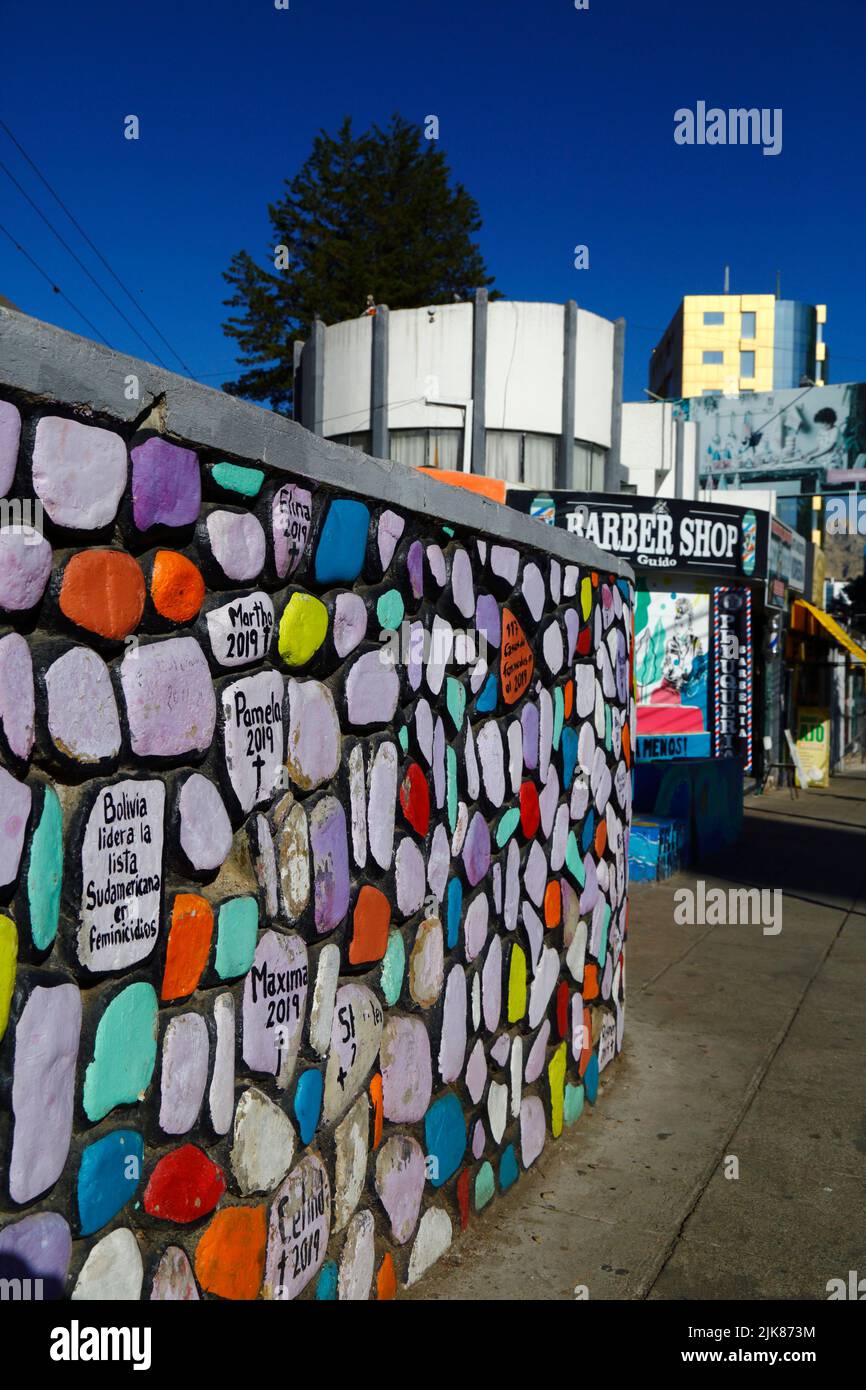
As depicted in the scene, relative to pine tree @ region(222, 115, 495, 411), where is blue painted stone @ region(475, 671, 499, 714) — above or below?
below

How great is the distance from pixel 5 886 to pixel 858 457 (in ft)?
126

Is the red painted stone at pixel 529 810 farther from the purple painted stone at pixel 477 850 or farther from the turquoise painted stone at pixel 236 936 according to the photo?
the turquoise painted stone at pixel 236 936

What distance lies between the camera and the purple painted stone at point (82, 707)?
74.7 inches

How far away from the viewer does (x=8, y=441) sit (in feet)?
5.90

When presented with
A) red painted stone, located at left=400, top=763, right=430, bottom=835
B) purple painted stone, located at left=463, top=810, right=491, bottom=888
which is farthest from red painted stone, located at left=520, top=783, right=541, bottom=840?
red painted stone, located at left=400, top=763, right=430, bottom=835

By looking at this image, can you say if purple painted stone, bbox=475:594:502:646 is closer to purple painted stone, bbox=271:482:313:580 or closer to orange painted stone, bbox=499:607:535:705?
orange painted stone, bbox=499:607:535:705

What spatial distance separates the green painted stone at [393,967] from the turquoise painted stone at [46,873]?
1.29m

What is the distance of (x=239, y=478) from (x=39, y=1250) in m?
1.42

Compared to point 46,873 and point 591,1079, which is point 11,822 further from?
point 591,1079

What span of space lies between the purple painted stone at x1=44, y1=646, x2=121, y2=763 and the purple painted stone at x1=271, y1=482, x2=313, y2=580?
61 cm

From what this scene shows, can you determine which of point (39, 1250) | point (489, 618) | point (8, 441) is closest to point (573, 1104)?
point (489, 618)

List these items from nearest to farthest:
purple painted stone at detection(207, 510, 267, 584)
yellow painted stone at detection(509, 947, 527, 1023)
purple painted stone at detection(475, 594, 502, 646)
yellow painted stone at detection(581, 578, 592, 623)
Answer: purple painted stone at detection(207, 510, 267, 584) → purple painted stone at detection(475, 594, 502, 646) → yellow painted stone at detection(509, 947, 527, 1023) → yellow painted stone at detection(581, 578, 592, 623)

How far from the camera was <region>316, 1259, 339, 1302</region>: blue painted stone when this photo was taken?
2.77 meters
